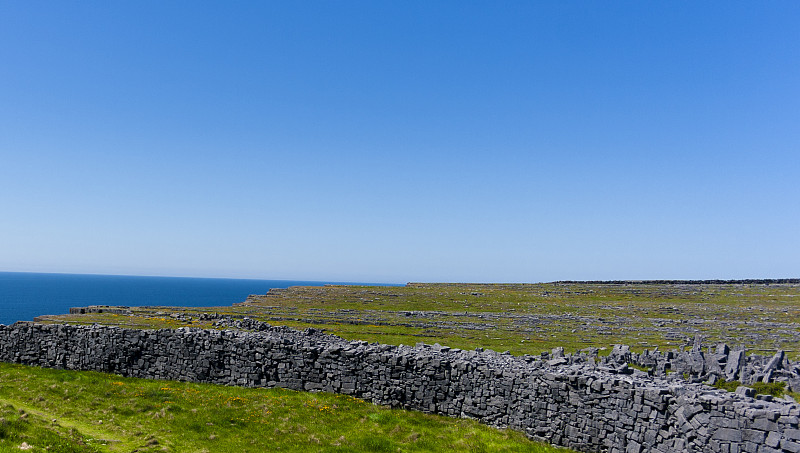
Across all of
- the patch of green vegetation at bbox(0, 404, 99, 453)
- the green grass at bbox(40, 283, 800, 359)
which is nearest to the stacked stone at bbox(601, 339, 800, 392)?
the green grass at bbox(40, 283, 800, 359)

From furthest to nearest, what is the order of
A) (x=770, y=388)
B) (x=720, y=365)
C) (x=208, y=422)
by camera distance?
(x=720, y=365), (x=770, y=388), (x=208, y=422)

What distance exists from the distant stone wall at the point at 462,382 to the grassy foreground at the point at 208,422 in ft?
3.48

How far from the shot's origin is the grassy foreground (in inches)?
659

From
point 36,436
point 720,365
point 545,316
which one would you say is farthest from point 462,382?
point 545,316

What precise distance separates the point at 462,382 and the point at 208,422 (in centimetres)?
1146

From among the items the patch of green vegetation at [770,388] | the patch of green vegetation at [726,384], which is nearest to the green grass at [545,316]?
the patch of green vegetation at [726,384]

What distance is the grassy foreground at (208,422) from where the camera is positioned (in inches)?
659

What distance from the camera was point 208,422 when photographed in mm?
20203

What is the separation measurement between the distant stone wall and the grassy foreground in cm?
106

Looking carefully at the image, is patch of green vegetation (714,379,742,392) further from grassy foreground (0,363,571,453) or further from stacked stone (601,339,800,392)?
grassy foreground (0,363,571,453)

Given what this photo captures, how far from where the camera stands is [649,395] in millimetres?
17281

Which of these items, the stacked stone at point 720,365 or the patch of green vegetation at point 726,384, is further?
the stacked stone at point 720,365

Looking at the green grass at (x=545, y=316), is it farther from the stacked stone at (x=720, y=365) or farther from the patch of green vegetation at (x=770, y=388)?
the patch of green vegetation at (x=770, y=388)

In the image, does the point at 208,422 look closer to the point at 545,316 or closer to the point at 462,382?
the point at 462,382
